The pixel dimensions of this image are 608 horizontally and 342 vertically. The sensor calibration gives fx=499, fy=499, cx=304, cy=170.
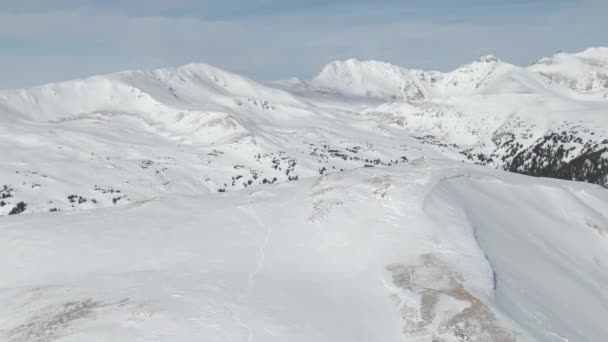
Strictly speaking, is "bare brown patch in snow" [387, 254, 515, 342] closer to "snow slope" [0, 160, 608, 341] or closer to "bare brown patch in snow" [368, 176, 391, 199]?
"snow slope" [0, 160, 608, 341]

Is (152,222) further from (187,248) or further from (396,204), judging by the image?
(396,204)

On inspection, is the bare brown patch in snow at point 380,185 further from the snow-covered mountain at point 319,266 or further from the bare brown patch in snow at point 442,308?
the bare brown patch in snow at point 442,308

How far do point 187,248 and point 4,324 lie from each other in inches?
443

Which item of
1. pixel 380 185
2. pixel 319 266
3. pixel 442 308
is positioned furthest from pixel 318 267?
pixel 380 185

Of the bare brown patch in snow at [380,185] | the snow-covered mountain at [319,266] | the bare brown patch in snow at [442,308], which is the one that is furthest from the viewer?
the bare brown patch in snow at [380,185]

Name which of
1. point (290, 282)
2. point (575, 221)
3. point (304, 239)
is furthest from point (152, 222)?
point (575, 221)

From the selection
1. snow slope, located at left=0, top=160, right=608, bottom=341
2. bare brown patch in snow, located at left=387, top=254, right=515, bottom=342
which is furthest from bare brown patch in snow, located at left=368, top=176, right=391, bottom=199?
bare brown patch in snow, located at left=387, top=254, right=515, bottom=342

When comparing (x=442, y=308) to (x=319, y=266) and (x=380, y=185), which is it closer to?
(x=319, y=266)

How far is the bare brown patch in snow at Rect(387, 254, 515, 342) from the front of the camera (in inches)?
862

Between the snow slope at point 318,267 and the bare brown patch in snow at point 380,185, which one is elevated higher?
the bare brown patch in snow at point 380,185

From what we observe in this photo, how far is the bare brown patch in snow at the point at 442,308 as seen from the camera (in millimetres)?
21891

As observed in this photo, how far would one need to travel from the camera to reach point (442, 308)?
23703 millimetres

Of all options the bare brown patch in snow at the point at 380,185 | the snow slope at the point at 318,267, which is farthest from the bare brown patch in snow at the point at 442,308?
the bare brown patch in snow at the point at 380,185

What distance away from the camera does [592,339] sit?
86.4 feet
